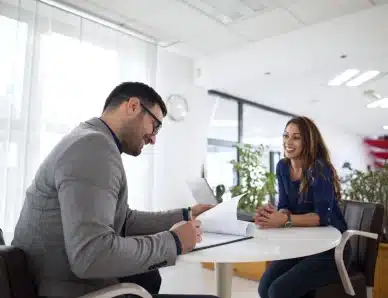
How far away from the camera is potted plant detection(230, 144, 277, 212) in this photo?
4.29 m

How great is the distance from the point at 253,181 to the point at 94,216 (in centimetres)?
373

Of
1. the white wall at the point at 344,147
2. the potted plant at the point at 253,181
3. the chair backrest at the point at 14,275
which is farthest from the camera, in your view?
the white wall at the point at 344,147

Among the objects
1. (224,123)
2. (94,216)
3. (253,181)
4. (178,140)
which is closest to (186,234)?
(94,216)

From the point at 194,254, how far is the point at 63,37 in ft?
9.51

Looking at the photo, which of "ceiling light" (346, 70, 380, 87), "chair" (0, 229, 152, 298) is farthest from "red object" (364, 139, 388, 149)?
"chair" (0, 229, 152, 298)

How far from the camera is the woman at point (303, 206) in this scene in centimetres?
165

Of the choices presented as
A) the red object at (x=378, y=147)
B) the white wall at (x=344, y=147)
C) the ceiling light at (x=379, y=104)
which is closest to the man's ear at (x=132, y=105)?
the ceiling light at (x=379, y=104)

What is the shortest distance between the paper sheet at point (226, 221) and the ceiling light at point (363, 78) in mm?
4474

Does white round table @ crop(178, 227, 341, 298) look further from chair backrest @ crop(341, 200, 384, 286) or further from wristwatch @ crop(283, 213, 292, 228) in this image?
chair backrest @ crop(341, 200, 384, 286)

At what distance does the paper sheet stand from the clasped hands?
19 centimetres


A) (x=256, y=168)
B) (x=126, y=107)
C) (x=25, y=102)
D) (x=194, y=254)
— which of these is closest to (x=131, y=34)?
(x=25, y=102)

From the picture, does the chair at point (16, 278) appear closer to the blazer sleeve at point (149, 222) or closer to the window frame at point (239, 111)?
the blazer sleeve at point (149, 222)

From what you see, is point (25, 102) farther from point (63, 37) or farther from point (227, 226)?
point (227, 226)

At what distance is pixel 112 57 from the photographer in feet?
12.4
